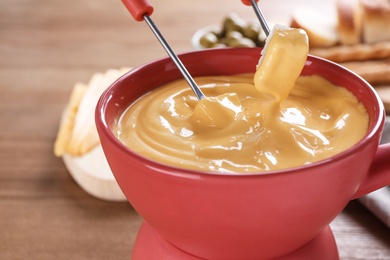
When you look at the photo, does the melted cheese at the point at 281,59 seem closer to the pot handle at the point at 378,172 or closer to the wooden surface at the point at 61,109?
the pot handle at the point at 378,172

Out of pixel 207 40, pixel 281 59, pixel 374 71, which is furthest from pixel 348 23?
pixel 281 59

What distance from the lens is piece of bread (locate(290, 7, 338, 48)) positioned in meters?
1.54

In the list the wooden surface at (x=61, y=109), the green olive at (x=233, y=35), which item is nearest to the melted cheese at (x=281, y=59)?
the wooden surface at (x=61, y=109)

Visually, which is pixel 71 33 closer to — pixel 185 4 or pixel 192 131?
pixel 185 4

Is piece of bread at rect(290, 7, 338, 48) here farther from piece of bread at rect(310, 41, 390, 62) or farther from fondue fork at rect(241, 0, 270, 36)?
fondue fork at rect(241, 0, 270, 36)

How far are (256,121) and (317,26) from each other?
0.96 meters

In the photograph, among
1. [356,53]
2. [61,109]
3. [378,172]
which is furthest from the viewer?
[356,53]

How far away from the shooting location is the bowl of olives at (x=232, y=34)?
5.02ft

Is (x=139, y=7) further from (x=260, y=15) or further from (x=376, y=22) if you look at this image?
(x=376, y=22)

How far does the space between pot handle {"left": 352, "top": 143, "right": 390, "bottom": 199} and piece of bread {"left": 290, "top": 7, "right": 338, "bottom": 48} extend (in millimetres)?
896

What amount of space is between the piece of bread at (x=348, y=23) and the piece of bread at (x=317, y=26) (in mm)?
24

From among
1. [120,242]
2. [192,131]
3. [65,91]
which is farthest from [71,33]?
[192,131]

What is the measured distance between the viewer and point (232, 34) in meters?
1.55

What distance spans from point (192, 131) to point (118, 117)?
10cm
